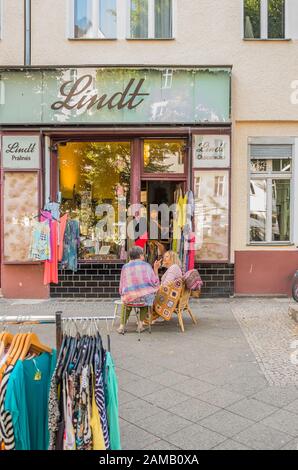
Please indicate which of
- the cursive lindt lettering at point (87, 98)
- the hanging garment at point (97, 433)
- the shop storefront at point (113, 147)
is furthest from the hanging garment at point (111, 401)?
the cursive lindt lettering at point (87, 98)

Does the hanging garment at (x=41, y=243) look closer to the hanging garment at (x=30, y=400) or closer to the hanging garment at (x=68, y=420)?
the hanging garment at (x=30, y=400)

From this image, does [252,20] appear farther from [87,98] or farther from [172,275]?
[172,275]

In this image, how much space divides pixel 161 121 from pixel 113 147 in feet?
4.19

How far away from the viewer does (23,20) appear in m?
Result: 10.3

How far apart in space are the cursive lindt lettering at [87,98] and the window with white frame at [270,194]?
275 cm

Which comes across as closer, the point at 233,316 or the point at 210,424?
the point at 210,424

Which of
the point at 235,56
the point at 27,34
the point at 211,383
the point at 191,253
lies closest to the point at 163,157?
the point at 191,253

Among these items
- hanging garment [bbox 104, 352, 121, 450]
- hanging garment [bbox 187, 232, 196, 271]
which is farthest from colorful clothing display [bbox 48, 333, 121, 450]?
hanging garment [bbox 187, 232, 196, 271]

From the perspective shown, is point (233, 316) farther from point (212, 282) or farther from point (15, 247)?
point (15, 247)

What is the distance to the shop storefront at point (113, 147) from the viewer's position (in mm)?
10047

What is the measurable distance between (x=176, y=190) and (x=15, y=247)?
3672mm

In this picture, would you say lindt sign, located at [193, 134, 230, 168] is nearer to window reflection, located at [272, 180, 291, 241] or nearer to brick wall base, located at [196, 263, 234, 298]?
window reflection, located at [272, 180, 291, 241]

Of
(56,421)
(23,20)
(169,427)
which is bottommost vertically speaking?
(169,427)
